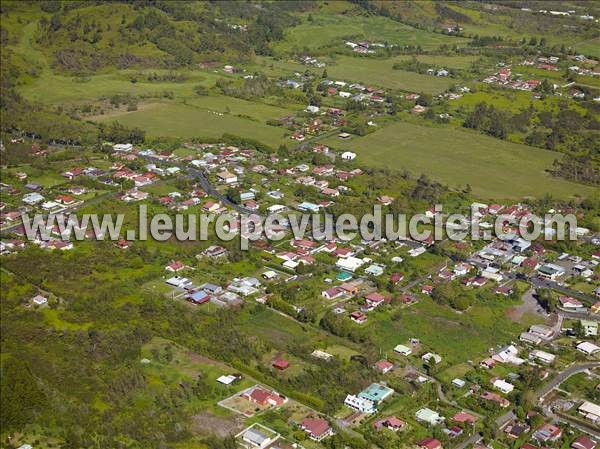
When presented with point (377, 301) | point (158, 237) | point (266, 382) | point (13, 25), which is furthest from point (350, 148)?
point (13, 25)

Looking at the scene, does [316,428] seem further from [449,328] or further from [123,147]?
[123,147]

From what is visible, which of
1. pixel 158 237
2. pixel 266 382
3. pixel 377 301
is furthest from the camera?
pixel 158 237

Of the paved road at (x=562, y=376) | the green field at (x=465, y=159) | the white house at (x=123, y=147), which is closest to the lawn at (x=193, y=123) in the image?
the white house at (x=123, y=147)

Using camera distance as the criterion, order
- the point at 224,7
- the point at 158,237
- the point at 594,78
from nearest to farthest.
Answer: the point at 158,237, the point at 594,78, the point at 224,7

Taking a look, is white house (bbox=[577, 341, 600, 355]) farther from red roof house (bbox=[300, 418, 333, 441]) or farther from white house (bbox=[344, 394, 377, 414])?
red roof house (bbox=[300, 418, 333, 441])

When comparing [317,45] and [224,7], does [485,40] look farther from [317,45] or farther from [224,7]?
[224,7]

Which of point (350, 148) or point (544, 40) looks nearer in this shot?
point (350, 148)
